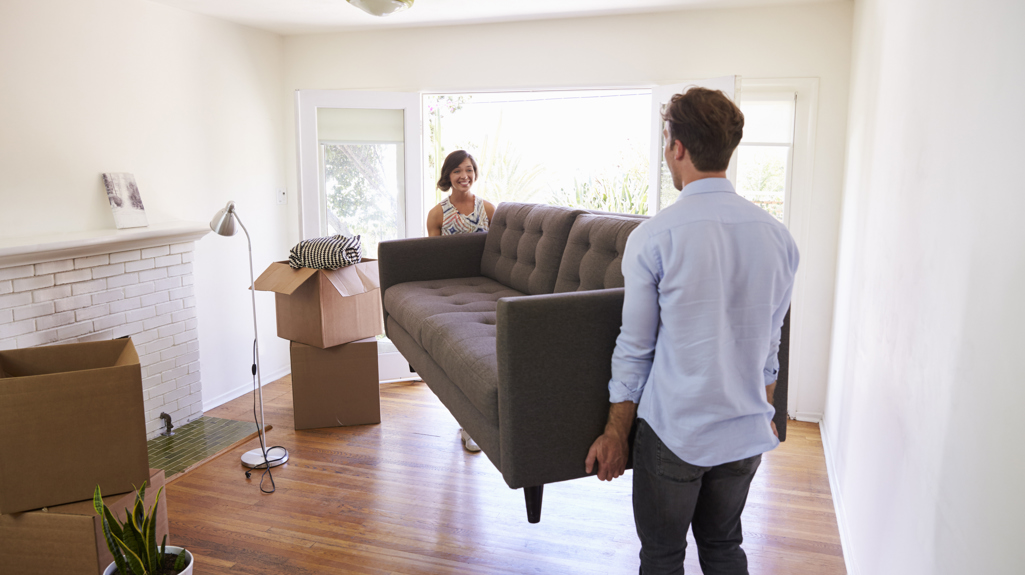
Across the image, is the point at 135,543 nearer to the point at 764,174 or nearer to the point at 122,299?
the point at 122,299

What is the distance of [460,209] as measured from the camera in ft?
12.3

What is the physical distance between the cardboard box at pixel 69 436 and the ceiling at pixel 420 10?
2.25 meters

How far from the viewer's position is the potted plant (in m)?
1.82

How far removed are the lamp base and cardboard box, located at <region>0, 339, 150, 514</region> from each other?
0.87 meters

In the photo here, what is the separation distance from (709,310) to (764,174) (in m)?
2.84

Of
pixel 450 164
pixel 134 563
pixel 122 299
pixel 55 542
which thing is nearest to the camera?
pixel 134 563

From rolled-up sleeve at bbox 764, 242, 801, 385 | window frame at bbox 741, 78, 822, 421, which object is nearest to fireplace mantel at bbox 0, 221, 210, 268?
rolled-up sleeve at bbox 764, 242, 801, 385

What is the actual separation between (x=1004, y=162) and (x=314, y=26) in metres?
4.02

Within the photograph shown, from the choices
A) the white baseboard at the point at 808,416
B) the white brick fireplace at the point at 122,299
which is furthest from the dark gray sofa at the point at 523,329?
the white baseboard at the point at 808,416

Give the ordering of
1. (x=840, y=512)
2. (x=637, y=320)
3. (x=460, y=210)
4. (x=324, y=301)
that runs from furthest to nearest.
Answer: (x=460, y=210) < (x=324, y=301) < (x=840, y=512) < (x=637, y=320)

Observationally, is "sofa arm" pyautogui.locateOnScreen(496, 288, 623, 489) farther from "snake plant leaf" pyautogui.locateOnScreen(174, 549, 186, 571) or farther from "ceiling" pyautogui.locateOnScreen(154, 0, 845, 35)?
"ceiling" pyautogui.locateOnScreen(154, 0, 845, 35)

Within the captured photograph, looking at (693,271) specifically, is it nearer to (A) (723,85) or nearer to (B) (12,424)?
(B) (12,424)

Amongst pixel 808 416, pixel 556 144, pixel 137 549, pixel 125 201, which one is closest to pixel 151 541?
pixel 137 549

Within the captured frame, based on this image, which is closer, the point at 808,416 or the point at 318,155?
the point at 808,416
